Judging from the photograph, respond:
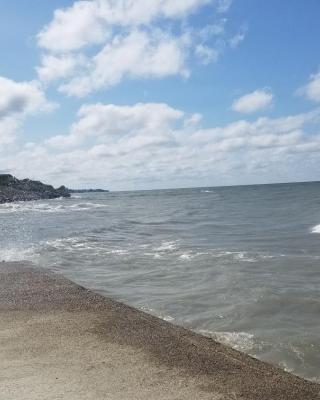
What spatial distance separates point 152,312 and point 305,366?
159 inches

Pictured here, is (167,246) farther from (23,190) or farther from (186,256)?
(23,190)

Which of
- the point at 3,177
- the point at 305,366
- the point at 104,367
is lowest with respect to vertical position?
the point at 305,366

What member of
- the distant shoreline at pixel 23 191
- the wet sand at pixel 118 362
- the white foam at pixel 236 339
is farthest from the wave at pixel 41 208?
the white foam at pixel 236 339

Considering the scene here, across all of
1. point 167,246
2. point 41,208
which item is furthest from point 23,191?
point 167,246

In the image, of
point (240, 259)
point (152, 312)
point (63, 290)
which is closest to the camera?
point (152, 312)

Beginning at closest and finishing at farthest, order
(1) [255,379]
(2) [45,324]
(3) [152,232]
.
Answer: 1. (1) [255,379]
2. (2) [45,324]
3. (3) [152,232]

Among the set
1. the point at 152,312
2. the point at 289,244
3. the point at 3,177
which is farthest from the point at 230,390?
the point at 3,177

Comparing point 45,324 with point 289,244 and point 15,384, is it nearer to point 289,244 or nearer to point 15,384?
point 15,384

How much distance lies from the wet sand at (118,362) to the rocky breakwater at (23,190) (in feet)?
273

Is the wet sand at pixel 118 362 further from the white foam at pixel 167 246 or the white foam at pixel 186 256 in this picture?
the white foam at pixel 167 246

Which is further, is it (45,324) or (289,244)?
(289,244)

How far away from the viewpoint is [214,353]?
7.03 meters

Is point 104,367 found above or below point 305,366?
above

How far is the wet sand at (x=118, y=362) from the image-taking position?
18.1 ft
